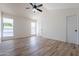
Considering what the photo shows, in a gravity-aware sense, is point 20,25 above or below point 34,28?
above

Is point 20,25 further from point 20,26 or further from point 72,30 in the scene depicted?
point 72,30

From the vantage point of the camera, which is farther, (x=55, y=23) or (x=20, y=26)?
(x=20, y=26)

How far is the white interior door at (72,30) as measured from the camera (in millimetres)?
5855

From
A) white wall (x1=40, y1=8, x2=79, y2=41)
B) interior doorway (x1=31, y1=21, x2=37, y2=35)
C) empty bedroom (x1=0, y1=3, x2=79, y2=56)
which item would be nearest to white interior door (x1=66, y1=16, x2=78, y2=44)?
empty bedroom (x1=0, y1=3, x2=79, y2=56)

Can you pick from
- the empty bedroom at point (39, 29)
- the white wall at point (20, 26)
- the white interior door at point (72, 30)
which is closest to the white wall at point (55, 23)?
the empty bedroom at point (39, 29)

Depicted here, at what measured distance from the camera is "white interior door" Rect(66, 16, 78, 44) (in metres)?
5.86

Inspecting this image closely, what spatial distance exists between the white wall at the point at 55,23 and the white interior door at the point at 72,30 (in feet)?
0.71

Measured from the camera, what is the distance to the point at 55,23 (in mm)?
5887

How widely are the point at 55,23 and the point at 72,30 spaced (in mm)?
846

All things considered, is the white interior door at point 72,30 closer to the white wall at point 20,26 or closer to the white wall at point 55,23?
the white wall at point 55,23

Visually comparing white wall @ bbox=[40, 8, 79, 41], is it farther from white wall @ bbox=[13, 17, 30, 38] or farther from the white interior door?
white wall @ bbox=[13, 17, 30, 38]

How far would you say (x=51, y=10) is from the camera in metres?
5.59

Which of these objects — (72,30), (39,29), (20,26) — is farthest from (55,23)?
(20,26)

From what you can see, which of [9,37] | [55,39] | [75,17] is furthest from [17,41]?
[75,17]
